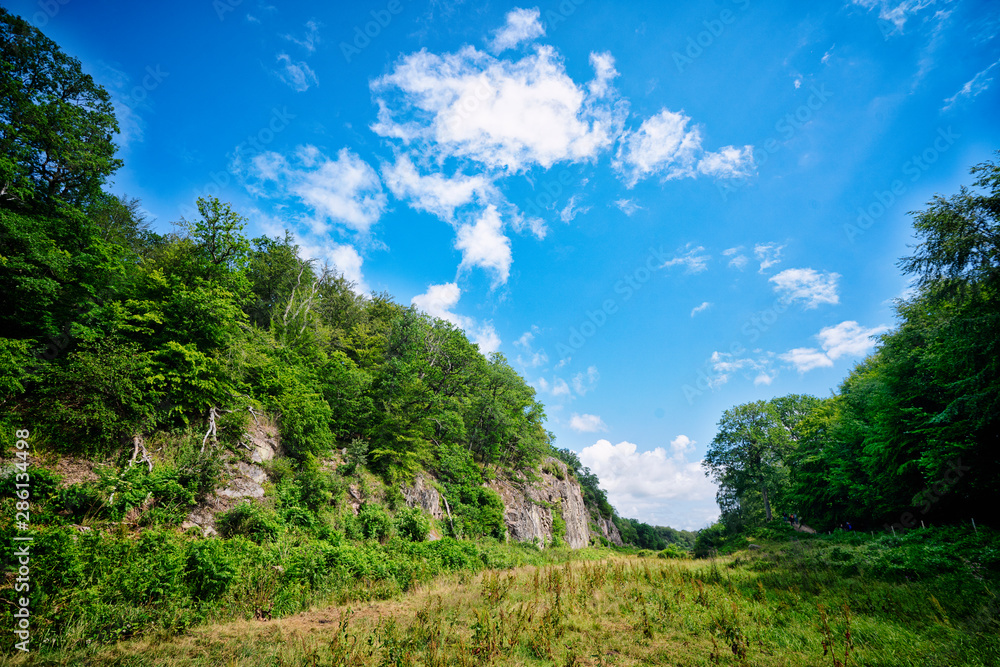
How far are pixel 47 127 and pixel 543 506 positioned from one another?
3880 cm

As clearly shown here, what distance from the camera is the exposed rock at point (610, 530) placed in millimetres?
56681

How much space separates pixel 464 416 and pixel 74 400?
22.8 meters

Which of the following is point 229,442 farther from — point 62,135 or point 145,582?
point 62,135

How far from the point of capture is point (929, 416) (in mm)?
15352

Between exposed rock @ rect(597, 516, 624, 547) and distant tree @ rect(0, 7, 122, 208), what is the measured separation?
211ft

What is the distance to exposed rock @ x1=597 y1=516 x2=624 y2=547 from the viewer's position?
186ft

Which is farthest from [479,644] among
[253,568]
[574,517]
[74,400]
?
[574,517]

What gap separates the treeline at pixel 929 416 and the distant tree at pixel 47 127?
101 ft

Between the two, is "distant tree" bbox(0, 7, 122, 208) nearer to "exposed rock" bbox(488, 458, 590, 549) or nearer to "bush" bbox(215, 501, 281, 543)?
"bush" bbox(215, 501, 281, 543)

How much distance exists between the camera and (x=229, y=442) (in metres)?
12.6

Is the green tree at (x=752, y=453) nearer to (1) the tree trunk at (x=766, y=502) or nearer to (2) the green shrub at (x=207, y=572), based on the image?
(1) the tree trunk at (x=766, y=502)

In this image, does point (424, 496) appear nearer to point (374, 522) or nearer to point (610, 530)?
point (374, 522)

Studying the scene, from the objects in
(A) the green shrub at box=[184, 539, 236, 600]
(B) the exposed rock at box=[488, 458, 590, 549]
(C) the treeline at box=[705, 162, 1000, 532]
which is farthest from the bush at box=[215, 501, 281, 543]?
(C) the treeline at box=[705, 162, 1000, 532]

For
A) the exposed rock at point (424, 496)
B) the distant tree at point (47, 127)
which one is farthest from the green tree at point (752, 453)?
the distant tree at point (47, 127)
